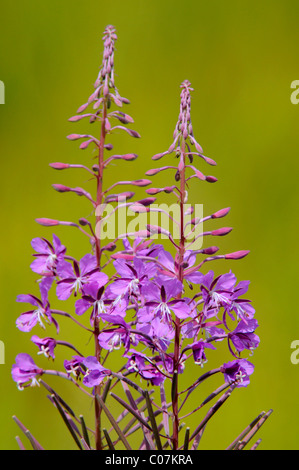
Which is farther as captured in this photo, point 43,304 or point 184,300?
point 43,304

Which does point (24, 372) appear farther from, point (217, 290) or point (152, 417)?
point (217, 290)

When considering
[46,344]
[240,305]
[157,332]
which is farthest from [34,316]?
[240,305]

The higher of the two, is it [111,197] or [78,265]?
[111,197]

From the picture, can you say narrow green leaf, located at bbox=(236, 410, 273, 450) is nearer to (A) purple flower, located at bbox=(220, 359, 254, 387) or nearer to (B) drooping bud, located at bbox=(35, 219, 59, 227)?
(A) purple flower, located at bbox=(220, 359, 254, 387)

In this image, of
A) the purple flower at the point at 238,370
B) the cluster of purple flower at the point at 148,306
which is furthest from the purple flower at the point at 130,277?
the purple flower at the point at 238,370

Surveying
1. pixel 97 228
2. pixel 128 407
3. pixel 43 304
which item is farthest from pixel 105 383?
pixel 97 228
